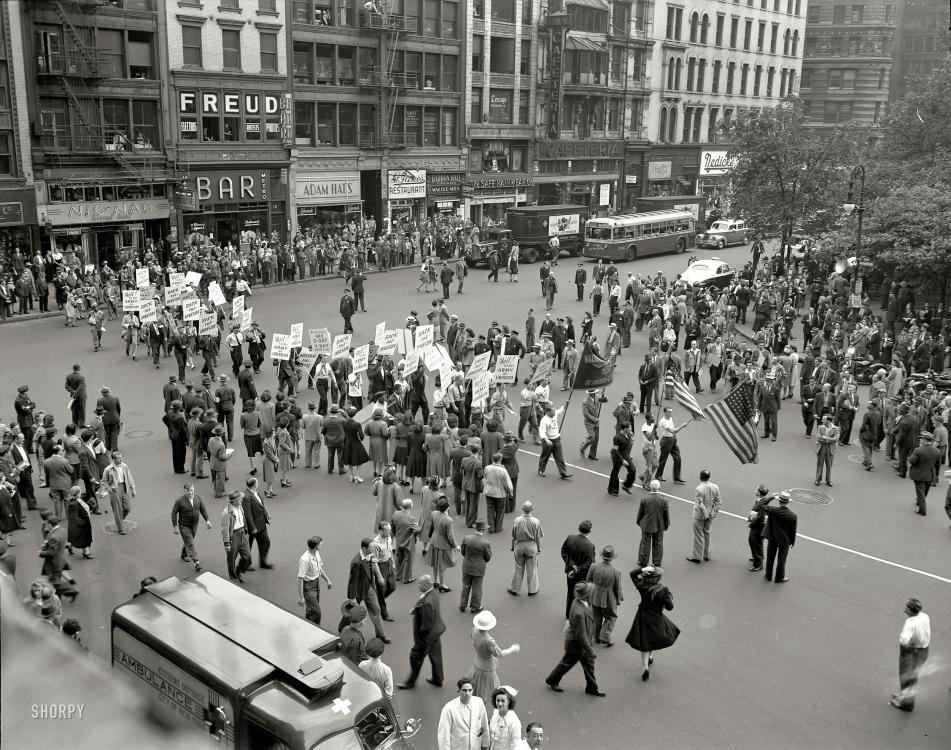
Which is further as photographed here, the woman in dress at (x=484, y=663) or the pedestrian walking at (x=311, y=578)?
the pedestrian walking at (x=311, y=578)

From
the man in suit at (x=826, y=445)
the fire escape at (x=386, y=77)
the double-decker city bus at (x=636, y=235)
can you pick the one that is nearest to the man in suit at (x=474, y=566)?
the man in suit at (x=826, y=445)

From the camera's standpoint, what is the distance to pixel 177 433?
17641 mm

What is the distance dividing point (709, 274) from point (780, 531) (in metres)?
28.1

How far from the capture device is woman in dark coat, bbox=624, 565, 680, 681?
10914mm

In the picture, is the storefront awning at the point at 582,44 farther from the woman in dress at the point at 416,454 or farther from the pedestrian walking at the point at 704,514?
the pedestrian walking at the point at 704,514

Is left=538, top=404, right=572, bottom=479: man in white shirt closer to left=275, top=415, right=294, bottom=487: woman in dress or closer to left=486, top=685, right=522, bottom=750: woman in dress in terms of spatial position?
left=275, top=415, right=294, bottom=487: woman in dress

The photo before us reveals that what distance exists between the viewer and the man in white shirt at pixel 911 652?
34.7ft

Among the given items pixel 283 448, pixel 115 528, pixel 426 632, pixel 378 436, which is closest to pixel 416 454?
pixel 378 436

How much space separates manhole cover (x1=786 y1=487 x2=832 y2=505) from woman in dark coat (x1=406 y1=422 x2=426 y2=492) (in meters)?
6.90

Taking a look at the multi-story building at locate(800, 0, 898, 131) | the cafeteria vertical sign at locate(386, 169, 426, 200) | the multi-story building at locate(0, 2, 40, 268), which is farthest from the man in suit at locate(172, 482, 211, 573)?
the multi-story building at locate(800, 0, 898, 131)

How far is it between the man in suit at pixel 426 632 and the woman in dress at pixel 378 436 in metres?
6.99

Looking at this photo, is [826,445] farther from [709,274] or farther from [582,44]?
[582,44]

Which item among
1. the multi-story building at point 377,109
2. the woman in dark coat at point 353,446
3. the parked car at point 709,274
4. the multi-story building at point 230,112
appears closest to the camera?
the woman in dark coat at point 353,446

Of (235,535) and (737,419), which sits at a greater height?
(737,419)
